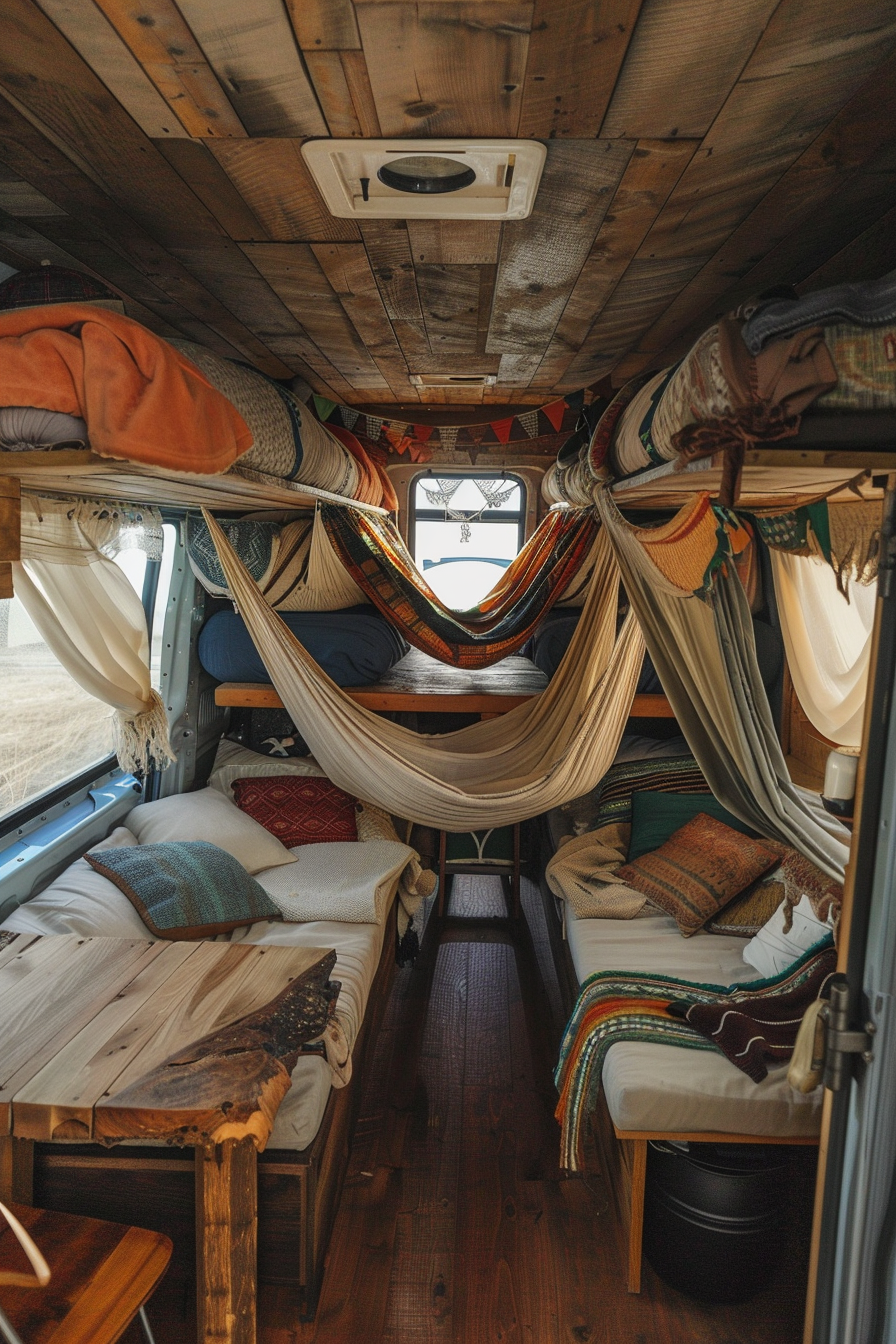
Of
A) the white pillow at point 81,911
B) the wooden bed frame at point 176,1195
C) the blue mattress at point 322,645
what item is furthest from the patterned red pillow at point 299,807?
the wooden bed frame at point 176,1195

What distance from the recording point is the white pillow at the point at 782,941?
2.39m

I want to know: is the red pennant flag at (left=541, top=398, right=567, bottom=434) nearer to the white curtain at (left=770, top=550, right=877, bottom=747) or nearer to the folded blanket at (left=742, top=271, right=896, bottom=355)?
the white curtain at (left=770, top=550, right=877, bottom=747)

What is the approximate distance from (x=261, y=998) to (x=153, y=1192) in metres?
0.53

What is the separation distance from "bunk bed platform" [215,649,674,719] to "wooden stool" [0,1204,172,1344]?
1.93 meters

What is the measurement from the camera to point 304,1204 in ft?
6.30

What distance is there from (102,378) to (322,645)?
2.07m

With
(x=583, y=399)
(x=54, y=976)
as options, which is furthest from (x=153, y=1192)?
(x=583, y=399)

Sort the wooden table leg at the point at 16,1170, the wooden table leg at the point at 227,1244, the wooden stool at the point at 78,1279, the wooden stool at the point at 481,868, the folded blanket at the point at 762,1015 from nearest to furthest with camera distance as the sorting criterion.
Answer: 1. the wooden stool at the point at 78,1279
2. the wooden table leg at the point at 227,1244
3. the wooden table leg at the point at 16,1170
4. the folded blanket at the point at 762,1015
5. the wooden stool at the point at 481,868

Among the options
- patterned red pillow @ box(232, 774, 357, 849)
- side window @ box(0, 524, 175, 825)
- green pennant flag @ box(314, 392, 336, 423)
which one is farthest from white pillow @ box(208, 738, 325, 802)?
green pennant flag @ box(314, 392, 336, 423)

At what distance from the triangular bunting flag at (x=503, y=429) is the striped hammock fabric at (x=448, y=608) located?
38cm

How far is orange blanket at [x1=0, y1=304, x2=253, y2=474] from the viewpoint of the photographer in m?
1.35

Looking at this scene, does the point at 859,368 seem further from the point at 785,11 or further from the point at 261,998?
the point at 261,998

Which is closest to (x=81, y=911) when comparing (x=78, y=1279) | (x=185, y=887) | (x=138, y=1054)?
(x=185, y=887)

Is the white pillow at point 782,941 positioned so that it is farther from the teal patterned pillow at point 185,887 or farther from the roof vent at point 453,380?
the roof vent at point 453,380
